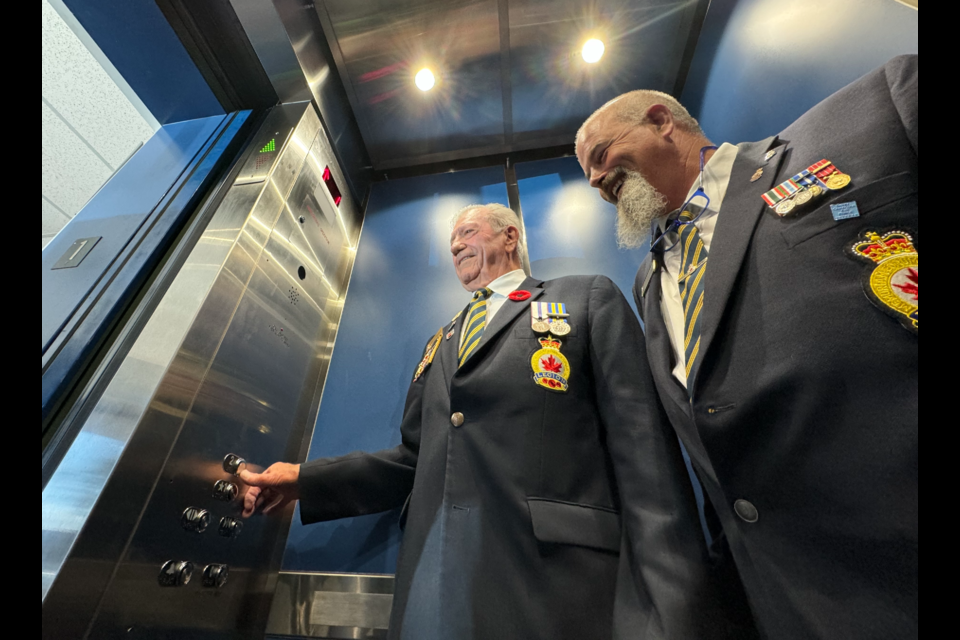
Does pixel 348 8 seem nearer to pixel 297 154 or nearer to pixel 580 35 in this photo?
pixel 297 154

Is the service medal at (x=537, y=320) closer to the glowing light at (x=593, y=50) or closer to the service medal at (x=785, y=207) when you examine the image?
the service medal at (x=785, y=207)

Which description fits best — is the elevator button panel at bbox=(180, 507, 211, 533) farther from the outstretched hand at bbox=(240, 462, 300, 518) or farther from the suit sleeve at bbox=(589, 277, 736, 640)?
the suit sleeve at bbox=(589, 277, 736, 640)

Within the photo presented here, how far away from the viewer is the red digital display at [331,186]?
2211 millimetres

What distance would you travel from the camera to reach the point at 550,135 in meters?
2.71

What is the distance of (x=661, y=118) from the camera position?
4.52 feet

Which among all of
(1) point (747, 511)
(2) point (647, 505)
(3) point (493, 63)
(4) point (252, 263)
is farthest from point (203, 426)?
(3) point (493, 63)

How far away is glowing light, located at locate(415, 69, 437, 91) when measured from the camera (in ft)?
7.72

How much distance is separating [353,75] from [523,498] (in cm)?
255

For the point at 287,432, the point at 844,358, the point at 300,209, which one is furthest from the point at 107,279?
the point at 844,358

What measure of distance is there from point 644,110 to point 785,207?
0.81 m

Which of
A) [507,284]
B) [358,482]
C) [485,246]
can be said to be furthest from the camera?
[485,246]

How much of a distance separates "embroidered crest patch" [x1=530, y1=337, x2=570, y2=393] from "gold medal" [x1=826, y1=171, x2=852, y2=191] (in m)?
0.66

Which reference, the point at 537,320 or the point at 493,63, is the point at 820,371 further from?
the point at 493,63

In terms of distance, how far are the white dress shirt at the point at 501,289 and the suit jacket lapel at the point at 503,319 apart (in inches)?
2.9
